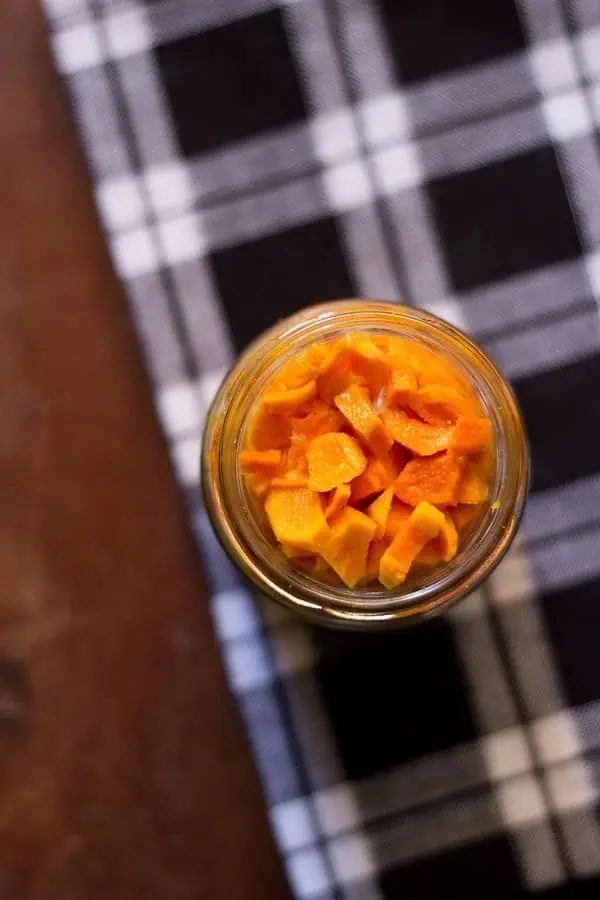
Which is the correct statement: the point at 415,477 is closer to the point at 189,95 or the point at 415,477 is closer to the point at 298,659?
the point at 298,659

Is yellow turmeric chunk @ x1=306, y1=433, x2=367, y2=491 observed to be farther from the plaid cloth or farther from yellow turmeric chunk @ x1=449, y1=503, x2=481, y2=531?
the plaid cloth

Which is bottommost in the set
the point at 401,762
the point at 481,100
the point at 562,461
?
the point at 401,762

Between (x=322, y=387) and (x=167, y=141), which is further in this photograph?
(x=167, y=141)

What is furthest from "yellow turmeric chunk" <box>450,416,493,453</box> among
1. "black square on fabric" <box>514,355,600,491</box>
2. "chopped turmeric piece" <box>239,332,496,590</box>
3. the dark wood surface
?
the dark wood surface

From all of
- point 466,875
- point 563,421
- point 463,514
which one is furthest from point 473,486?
point 466,875

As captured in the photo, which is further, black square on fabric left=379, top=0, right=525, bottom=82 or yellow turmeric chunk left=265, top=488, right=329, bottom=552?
black square on fabric left=379, top=0, right=525, bottom=82

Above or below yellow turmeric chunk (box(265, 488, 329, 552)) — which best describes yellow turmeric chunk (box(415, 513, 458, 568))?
below

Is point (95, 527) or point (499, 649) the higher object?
point (95, 527)

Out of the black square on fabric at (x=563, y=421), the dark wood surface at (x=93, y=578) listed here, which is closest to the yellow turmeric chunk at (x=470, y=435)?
the black square on fabric at (x=563, y=421)

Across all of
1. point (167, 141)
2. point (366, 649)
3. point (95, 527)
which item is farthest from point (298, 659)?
point (167, 141)
